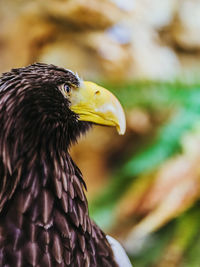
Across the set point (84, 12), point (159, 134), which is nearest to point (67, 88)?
point (159, 134)

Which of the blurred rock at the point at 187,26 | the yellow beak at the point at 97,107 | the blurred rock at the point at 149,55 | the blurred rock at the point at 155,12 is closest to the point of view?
the yellow beak at the point at 97,107

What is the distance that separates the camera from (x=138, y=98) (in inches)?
151

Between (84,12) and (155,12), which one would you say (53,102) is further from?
(155,12)

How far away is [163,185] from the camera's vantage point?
148 inches

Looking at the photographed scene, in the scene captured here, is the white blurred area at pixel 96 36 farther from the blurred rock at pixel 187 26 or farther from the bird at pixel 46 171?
the bird at pixel 46 171

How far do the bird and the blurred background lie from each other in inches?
79.1

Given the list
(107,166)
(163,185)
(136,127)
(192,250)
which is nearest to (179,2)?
(136,127)

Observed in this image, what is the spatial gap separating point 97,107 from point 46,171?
245 millimetres

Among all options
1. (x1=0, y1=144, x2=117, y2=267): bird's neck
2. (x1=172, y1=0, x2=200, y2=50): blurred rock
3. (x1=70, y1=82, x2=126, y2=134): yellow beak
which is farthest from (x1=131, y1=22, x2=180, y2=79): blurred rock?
(x1=0, y1=144, x2=117, y2=267): bird's neck

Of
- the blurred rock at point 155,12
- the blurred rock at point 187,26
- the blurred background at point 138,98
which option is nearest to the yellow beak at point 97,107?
the blurred background at point 138,98

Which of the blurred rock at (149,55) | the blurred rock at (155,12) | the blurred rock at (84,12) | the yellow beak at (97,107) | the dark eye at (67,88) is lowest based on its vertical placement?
the yellow beak at (97,107)

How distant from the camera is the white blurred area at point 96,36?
13.5ft

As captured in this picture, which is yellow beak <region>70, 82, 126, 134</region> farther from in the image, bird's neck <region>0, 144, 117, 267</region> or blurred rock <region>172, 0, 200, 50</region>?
blurred rock <region>172, 0, 200, 50</region>

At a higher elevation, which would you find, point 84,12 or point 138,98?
point 84,12
